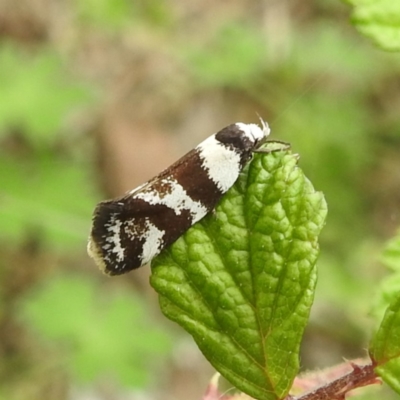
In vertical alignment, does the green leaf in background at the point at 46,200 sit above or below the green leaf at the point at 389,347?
above

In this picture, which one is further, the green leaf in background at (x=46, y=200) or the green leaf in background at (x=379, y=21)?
the green leaf in background at (x=46, y=200)

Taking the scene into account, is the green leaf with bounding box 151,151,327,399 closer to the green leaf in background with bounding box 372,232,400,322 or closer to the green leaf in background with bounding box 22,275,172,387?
the green leaf in background with bounding box 372,232,400,322

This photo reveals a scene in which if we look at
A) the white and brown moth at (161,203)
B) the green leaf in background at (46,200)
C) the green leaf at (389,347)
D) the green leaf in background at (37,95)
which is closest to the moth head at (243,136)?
the white and brown moth at (161,203)

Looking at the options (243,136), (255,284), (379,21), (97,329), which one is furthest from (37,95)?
(255,284)

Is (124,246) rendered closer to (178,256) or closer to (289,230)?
(178,256)

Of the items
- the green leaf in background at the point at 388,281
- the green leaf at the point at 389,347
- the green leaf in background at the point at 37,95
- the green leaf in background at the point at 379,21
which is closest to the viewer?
the green leaf at the point at 389,347

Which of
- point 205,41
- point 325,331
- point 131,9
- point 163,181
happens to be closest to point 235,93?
point 205,41

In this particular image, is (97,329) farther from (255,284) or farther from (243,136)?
(255,284)

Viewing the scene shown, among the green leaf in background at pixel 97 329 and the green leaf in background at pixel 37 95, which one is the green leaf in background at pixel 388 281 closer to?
the green leaf in background at pixel 97 329
